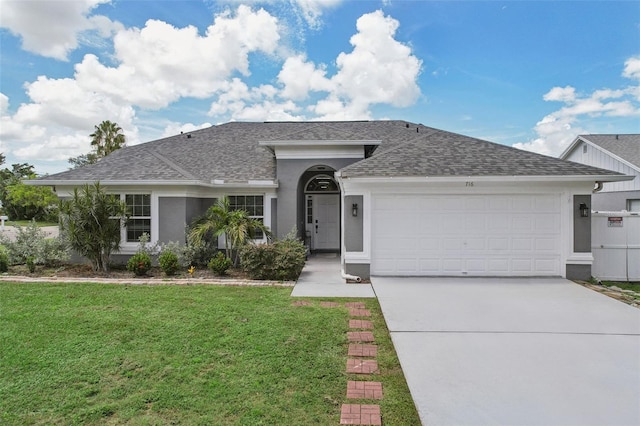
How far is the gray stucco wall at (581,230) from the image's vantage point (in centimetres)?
915

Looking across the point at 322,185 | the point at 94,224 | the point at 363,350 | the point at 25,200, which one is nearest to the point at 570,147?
the point at 322,185

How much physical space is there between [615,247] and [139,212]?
14825mm

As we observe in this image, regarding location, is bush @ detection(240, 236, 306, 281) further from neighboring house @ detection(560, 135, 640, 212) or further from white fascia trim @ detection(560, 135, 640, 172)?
white fascia trim @ detection(560, 135, 640, 172)

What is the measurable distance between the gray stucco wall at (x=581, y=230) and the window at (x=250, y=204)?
9848 mm

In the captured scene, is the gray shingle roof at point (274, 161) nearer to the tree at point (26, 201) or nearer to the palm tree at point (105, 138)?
the palm tree at point (105, 138)

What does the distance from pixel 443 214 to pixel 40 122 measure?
21.2 metres

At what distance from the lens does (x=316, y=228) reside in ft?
48.7

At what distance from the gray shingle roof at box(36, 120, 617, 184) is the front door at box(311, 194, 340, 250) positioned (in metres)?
2.78

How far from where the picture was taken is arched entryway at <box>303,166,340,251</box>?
14.6m

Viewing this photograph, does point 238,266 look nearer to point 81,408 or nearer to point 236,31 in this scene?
point 81,408

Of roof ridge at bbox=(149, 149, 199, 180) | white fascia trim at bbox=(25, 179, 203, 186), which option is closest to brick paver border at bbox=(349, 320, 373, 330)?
white fascia trim at bbox=(25, 179, 203, 186)

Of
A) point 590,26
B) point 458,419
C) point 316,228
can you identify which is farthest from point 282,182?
point 590,26

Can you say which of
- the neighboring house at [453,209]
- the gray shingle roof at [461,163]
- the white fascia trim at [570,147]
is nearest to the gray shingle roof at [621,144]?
the white fascia trim at [570,147]

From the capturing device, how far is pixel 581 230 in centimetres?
917
